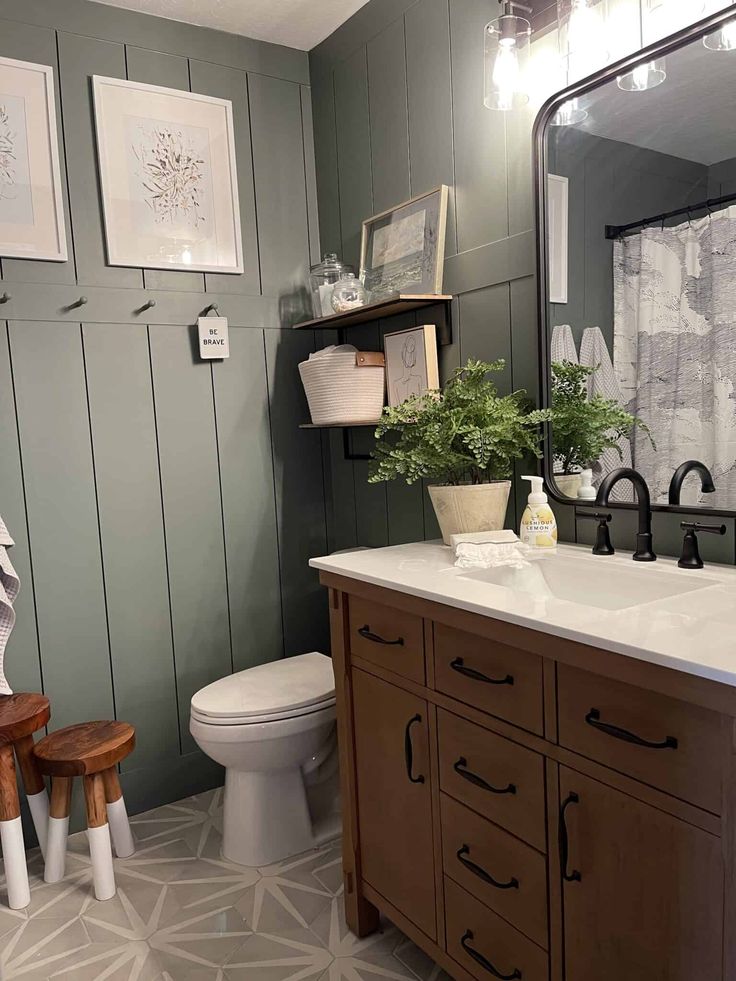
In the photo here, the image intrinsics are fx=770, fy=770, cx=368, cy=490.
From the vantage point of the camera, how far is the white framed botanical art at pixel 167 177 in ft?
7.73

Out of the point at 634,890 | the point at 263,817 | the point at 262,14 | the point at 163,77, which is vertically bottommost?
the point at 263,817

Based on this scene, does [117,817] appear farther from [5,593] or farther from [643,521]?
[643,521]

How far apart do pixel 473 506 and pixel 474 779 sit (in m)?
0.67

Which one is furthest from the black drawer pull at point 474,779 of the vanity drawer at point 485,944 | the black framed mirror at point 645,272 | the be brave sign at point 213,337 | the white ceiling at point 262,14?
the white ceiling at point 262,14

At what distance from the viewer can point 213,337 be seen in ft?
8.33

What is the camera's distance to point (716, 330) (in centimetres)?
150

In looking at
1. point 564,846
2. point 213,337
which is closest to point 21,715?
point 213,337

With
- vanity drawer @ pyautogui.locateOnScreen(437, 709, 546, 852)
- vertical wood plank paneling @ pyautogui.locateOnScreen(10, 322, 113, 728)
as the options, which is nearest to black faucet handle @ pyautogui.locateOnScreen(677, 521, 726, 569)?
vanity drawer @ pyautogui.locateOnScreen(437, 709, 546, 852)

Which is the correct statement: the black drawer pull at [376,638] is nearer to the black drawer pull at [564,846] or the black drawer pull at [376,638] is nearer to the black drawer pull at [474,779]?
the black drawer pull at [474,779]

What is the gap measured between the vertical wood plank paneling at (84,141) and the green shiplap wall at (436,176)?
73 cm

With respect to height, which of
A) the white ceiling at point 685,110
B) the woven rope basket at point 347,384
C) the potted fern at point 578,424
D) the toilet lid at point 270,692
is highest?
the white ceiling at point 685,110

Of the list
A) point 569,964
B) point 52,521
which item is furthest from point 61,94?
point 569,964

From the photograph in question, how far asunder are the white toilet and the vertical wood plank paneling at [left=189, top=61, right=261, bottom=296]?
1.29 meters

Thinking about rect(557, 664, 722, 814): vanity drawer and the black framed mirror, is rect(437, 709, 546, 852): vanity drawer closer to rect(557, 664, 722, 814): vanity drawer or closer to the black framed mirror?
rect(557, 664, 722, 814): vanity drawer
